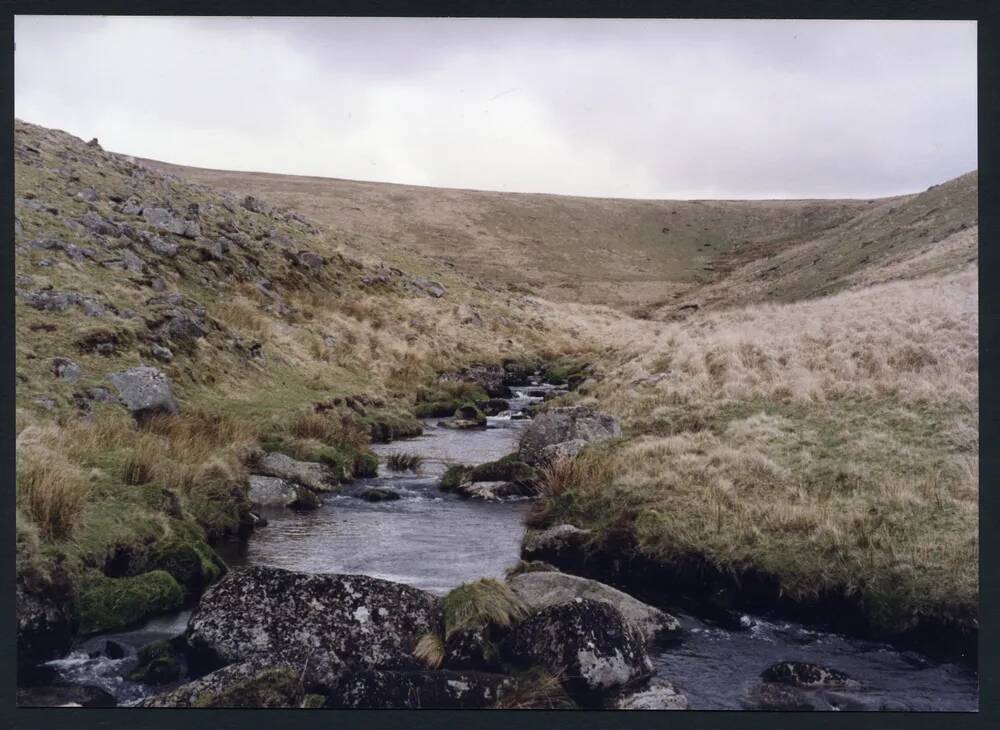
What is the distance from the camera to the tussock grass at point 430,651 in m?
9.45

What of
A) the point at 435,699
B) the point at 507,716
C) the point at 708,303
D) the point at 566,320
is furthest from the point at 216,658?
the point at 708,303

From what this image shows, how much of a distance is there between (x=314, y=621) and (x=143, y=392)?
31.8ft

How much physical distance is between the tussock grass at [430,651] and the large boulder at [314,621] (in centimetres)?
8

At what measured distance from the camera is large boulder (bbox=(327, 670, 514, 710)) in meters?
8.88

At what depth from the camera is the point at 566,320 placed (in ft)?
193

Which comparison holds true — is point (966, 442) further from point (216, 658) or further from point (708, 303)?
point (708, 303)

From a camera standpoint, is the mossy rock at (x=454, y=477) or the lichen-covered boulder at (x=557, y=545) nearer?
the lichen-covered boulder at (x=557, y=545)

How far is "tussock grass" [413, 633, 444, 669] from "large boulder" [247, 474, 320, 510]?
6956 millimetres

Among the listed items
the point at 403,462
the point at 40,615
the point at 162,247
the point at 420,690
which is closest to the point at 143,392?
the point at 403,462

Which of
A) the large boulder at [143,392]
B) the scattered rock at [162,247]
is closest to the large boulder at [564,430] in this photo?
the large boulder at [143,392]

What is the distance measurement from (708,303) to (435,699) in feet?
219

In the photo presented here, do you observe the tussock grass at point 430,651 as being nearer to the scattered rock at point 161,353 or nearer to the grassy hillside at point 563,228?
the scattered rock at point 161,353

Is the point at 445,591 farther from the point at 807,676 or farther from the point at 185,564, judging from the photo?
the point at 807,676

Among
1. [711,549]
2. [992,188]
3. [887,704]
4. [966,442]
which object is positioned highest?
[992,188]
